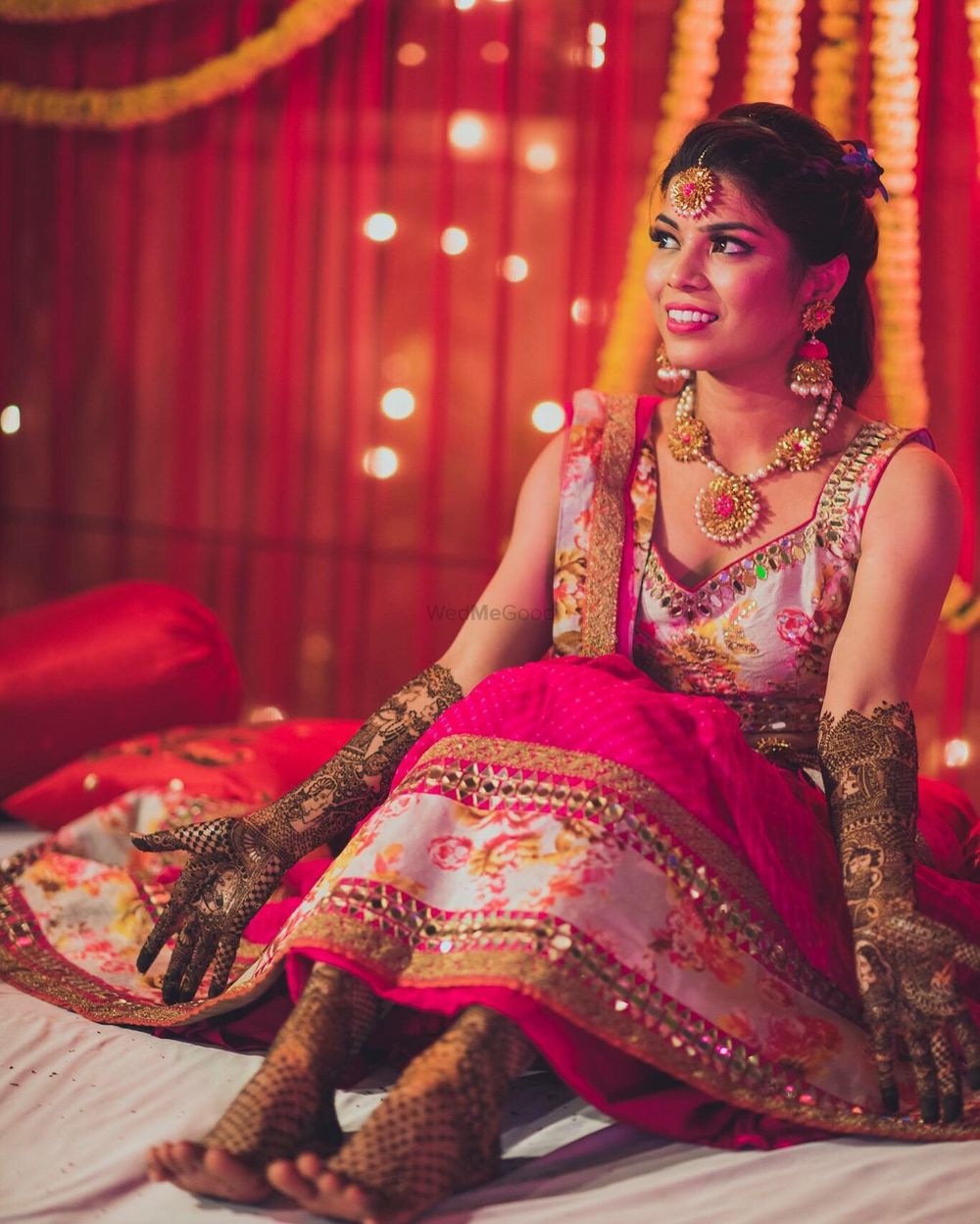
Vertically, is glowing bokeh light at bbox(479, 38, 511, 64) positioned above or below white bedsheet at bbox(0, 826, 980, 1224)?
above

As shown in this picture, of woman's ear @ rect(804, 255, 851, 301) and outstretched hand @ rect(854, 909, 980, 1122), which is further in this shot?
woman's ear @ rect(804, 255, 851, 301)

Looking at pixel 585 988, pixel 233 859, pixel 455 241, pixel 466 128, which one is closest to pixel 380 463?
pixel 455 241

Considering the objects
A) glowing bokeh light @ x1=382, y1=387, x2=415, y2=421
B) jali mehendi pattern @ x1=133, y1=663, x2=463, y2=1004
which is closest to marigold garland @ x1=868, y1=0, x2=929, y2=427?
glowing bokeh light @ x1=382, y1=387, x2=415, y2=421

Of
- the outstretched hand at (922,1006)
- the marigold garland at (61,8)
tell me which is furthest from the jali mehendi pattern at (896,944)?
the marigold garland at (61,8)

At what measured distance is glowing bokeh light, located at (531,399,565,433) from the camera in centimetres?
334

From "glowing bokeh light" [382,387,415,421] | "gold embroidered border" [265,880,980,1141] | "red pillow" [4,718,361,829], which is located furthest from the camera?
"glowing bokeh light" [382,387,415,421]

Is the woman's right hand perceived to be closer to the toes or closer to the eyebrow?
the toes

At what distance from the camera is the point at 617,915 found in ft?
4.06

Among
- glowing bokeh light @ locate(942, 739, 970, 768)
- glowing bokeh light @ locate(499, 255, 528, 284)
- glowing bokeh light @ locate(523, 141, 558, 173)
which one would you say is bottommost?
glowing bokeh light @ locate(942, 739, 970, 768)

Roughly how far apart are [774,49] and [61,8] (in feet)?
5.85

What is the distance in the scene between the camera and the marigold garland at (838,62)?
9.75ft

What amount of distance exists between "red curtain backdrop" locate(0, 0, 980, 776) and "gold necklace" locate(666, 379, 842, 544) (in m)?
1.34

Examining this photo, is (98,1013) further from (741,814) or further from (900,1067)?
(900,1067)

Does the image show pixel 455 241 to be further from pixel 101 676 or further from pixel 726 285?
pixel 726 285
